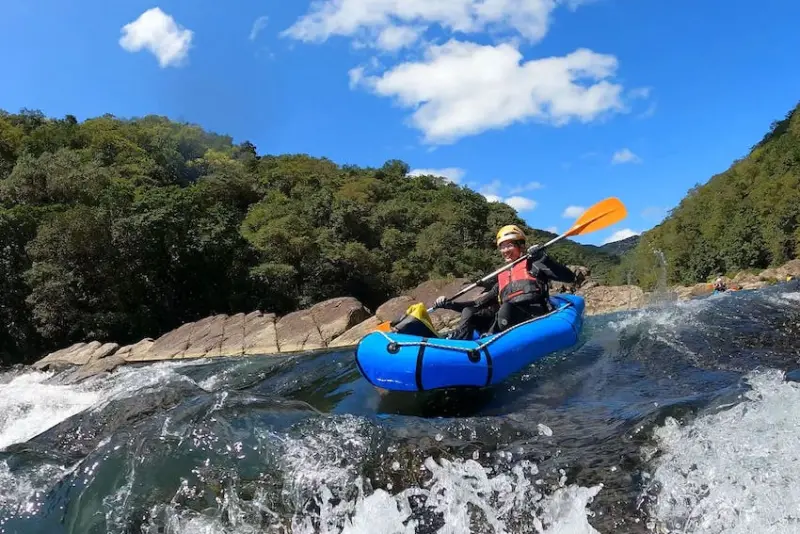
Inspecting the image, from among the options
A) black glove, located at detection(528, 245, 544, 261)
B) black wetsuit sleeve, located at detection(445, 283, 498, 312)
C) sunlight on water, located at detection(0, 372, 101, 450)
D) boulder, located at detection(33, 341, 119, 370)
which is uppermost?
boulder, located at detection(33, 341, 119, 370)

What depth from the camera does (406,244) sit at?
30625mm

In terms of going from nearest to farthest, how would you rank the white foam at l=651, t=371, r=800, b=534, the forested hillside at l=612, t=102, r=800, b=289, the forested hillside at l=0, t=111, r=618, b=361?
the white foam at l=651, t=371, r=800, b=534 → the forested hillside at l=0, t=111, r=618, b=361 → the forested hillside at l=612, t=102, r=800, b=289

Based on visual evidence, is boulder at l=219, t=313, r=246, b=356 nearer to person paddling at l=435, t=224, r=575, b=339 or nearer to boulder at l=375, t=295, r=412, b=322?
boulder at l=375, t=295, r=412, b=322

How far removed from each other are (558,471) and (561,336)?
10.2 ft

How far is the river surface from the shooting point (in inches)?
106

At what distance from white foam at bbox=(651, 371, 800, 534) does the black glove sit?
11.9 feet

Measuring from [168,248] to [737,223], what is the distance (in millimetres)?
38992

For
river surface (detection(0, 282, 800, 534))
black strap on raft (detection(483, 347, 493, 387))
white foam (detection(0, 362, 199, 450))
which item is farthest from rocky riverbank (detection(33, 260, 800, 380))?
river surface (detection(0, 282, 800, 534))

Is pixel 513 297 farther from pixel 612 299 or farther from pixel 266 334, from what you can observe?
pixel 612 299

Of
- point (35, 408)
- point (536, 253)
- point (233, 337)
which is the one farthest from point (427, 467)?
point (233, 337)

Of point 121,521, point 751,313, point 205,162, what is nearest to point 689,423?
point 121,521

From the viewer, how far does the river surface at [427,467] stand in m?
2.69

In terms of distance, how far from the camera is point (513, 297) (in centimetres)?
650

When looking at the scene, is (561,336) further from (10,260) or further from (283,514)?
(10,260)
